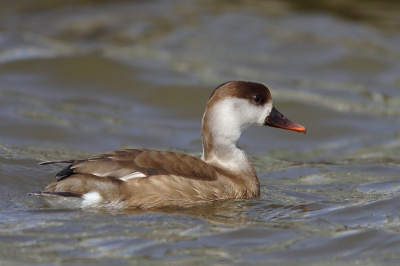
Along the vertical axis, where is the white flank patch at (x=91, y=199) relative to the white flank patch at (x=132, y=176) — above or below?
below

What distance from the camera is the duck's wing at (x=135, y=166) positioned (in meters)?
6.81

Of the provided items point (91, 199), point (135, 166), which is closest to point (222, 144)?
point (135, 166)

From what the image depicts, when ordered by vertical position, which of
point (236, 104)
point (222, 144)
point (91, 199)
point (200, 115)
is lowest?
point (91, 199)

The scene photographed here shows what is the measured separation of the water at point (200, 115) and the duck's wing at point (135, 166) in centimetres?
35

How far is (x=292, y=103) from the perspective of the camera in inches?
505

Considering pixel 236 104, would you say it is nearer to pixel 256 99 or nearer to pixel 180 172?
pixel 256 99

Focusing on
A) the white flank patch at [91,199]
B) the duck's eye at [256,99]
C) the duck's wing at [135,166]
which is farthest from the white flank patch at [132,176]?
the duck's eye at [256,99]

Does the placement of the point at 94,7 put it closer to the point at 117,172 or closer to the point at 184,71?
the point at 184,71

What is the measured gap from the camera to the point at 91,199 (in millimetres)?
6754

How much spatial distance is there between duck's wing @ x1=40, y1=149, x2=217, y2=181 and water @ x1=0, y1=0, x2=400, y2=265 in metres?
0.35

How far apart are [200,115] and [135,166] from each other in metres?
5.68

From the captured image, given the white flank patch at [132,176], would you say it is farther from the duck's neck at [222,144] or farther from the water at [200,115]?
the duck's neck at [222,144]

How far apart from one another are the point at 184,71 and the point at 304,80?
2258 mm

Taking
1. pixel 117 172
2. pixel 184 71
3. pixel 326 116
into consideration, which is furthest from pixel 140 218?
pixel 184 71
